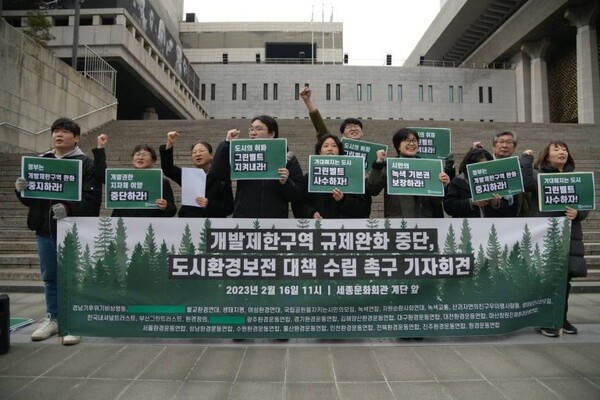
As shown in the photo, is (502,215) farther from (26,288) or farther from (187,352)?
(26,288)

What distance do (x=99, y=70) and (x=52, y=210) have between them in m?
17.7

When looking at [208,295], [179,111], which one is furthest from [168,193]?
[179,111]

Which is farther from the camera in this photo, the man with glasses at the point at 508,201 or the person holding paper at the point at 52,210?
the man with glasses at the point at 508,201

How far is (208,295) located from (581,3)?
3226 cm

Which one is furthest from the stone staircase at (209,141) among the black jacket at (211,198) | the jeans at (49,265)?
the black jacket at (211,198)

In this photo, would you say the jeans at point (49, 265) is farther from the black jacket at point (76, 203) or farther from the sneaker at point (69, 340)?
the sneaker at point (69, 340)

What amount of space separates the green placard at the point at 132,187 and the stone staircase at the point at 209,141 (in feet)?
10.2

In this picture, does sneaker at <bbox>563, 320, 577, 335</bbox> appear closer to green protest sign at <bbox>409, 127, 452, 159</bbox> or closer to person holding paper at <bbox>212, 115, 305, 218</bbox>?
green protest sign at <bbox>409, 127, 452, 159</bbox>

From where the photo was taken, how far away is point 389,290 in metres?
3.52

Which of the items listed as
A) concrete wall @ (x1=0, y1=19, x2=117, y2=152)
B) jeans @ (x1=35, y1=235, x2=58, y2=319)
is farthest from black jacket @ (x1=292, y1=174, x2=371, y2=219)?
concrete wall @ (x1=0, y1=19, x2=117, y2=152)

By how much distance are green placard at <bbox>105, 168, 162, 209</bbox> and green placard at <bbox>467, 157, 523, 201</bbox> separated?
296cm

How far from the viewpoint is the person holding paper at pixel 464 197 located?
400 cm

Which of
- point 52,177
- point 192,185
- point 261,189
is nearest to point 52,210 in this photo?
point 52,177

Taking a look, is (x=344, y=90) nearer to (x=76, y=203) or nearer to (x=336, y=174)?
(x=336, y=174)
